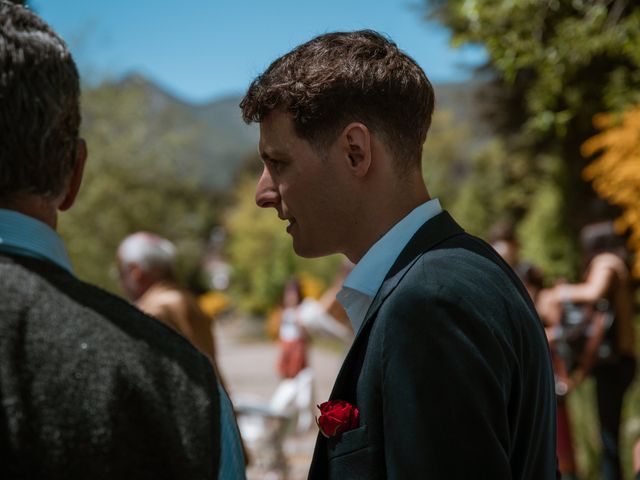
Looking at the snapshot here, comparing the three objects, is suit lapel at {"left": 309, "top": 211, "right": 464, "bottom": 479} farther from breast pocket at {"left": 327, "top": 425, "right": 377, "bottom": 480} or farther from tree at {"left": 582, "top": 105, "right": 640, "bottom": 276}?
tree at {"left": 582, "top": 105, "right": 640, "bottom": 276}

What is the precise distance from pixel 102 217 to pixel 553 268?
39.0 feet

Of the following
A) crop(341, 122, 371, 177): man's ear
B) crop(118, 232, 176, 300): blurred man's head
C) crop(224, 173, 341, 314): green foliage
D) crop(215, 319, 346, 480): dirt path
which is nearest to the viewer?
crop(341, 122, 371, 177): man's ear

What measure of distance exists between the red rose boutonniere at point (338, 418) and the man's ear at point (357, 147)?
46 centimetres

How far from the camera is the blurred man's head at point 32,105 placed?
115 centimetres

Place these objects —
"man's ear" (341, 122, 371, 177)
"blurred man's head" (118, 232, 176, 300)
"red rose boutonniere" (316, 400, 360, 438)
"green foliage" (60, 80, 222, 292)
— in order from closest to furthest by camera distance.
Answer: "red rose boutonniere" (316, 400, 360, 438), "man's ear" (341, 122, 371, 177), "blurred man's head" (118, 232, 176, 300), "green foliage" (60, 80, 222, 292)

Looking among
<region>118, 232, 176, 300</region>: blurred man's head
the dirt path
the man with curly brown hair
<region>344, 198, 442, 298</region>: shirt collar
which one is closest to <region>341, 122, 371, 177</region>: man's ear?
the man with curly brown hair

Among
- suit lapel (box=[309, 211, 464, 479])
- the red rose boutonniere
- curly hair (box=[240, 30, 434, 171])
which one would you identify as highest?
curly hair (box=[240, 30, 434, 171])

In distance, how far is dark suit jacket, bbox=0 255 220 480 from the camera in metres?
1.01

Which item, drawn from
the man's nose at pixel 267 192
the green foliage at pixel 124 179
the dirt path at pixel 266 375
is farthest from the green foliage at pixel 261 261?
the man's nose at pixel 267 192

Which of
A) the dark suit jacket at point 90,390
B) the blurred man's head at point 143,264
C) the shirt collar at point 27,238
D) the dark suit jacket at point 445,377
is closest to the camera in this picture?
the dark suit jacket at point 90,390

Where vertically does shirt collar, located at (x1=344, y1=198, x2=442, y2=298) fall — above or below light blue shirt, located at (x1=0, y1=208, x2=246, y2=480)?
above

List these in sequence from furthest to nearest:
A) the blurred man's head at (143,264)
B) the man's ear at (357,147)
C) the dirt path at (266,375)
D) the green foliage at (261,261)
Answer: the green foliage at (261,261)
the dirt path at (266,375)
the blurred man's head at (143,264)
the man's ear at (357,147)

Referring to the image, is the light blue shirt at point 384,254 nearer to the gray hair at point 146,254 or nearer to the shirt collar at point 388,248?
the shirt collar at point 388,248

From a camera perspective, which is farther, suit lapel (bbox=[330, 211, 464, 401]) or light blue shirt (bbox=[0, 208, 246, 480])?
suit lapel (bbox=[330, 211, 464, 401])
